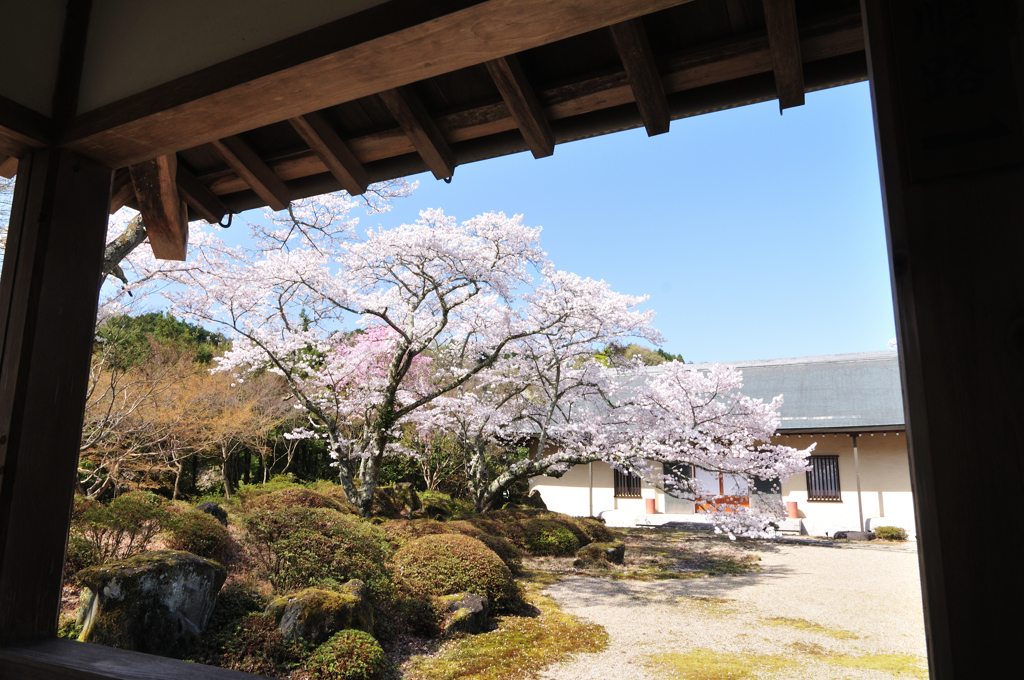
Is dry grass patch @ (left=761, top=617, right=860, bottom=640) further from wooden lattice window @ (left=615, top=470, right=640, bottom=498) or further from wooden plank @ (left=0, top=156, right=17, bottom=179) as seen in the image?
wooden lattice window @ (left=615, top=470, right=640, bottom=498)

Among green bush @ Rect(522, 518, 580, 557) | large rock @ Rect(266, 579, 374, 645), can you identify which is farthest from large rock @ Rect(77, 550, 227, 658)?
green bush @ Rect(522, 518, 580, 557)

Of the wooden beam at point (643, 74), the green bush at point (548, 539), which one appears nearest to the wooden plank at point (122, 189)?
the wooden beam at point (643, 74)

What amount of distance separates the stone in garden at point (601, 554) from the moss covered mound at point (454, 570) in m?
2.55

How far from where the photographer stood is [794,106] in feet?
4.67

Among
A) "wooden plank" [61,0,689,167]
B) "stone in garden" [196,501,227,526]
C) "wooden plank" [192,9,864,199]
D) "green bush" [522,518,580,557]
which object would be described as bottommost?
"green bush" [522,518,580,557]

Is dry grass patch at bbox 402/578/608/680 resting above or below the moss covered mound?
below

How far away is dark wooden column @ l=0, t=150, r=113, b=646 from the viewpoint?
4.31ft

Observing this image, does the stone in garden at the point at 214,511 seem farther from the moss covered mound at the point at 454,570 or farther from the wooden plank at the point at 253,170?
the wooden plank at the point at 253,170

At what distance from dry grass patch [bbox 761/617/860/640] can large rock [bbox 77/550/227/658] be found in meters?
4.68

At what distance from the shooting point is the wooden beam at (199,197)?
84.3 inches

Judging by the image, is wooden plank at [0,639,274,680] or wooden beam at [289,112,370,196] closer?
wooden plank at [0,639,274,680]

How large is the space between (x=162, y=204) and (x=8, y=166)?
405 mm

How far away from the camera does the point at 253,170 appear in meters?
1.95

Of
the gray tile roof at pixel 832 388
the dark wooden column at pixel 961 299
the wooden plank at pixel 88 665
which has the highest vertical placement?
the gray tile roof at pixel 832 388
